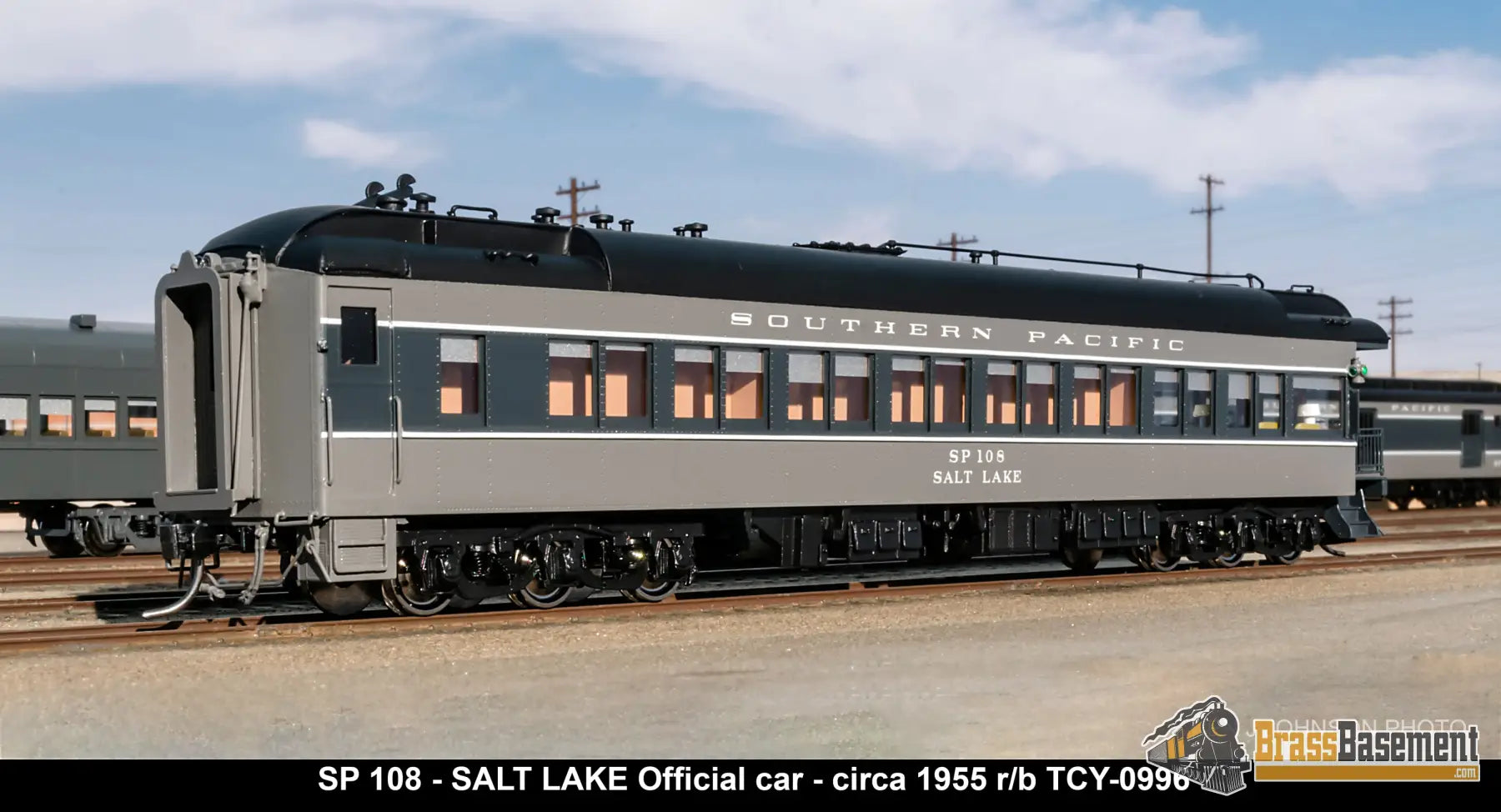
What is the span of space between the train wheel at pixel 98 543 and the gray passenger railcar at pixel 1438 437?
30.8 m

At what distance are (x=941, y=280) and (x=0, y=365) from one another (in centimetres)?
1452

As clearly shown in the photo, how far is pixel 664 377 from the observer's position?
16.4 m

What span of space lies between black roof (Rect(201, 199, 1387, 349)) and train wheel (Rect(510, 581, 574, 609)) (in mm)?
3178

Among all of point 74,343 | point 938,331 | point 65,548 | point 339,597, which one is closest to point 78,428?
point 74,343

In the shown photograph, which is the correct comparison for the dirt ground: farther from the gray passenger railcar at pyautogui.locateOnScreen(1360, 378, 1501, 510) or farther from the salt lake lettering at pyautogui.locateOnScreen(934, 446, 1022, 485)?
the gray passenger railcar at pyautogui.locateOnScreen(1360, 378, 1501, 510)

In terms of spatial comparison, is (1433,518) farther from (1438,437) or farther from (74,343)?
(74,343)

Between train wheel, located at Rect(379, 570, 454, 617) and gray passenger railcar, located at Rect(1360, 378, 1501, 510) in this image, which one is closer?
train wheel, located at Rect(379, 570, 454, 617)

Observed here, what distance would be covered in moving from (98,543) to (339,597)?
11.9 metres

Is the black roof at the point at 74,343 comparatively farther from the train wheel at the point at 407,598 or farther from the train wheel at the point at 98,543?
the train wheel at the point at 407,598

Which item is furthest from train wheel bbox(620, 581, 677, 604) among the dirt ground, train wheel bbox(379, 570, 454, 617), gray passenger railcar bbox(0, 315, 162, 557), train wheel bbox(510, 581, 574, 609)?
gray passenger railcar bbox(0, 315, 162, 557)

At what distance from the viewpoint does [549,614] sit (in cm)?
1559

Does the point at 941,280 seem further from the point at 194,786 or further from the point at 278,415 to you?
the point at 194,786

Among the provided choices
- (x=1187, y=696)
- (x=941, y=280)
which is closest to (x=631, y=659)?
(x=1187, y=696)

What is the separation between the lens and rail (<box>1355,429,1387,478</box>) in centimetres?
2378
